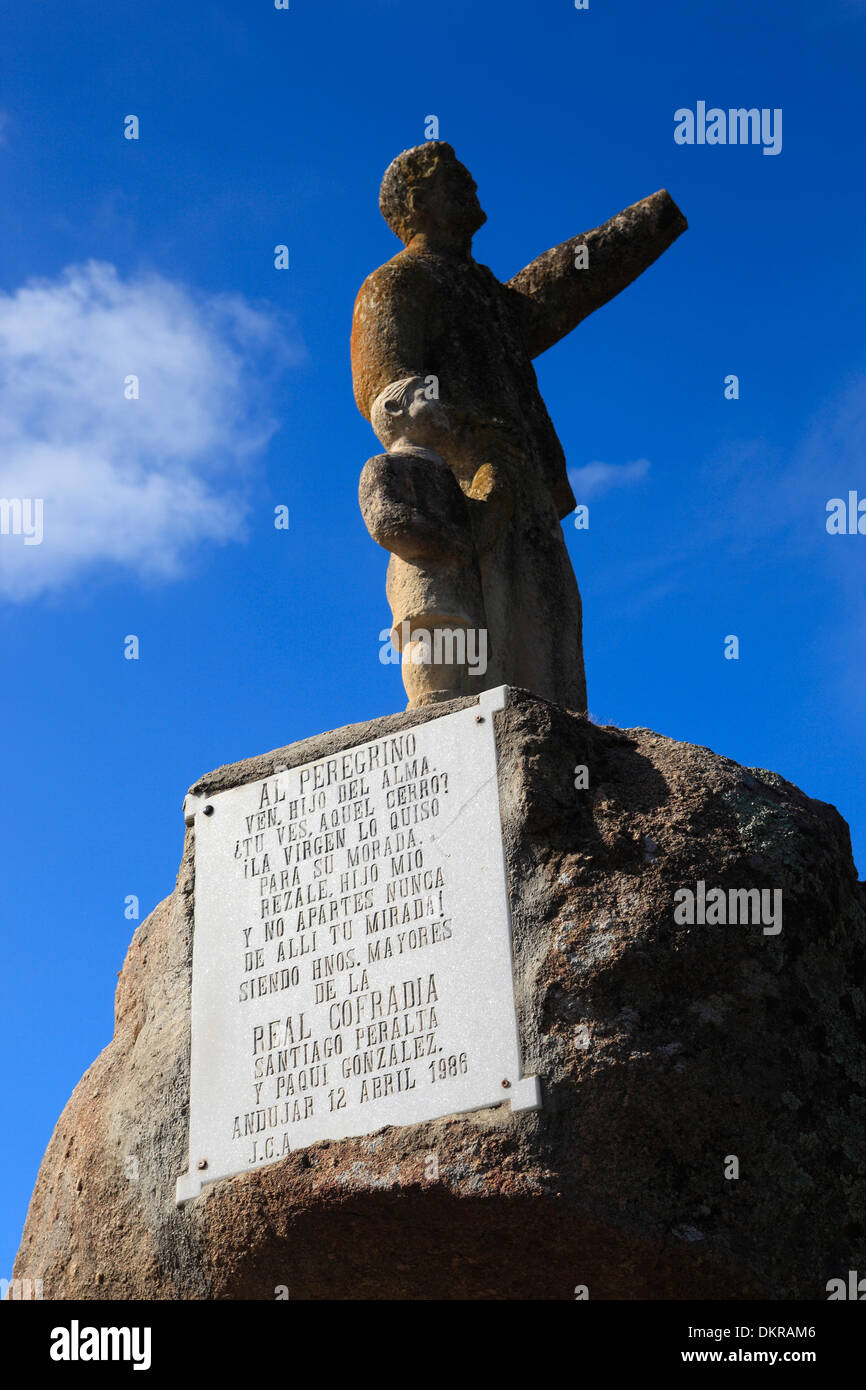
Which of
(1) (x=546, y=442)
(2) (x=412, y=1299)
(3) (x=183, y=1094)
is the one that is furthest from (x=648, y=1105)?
(1) (x=546, y=442)

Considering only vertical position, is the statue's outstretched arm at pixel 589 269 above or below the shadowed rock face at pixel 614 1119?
above

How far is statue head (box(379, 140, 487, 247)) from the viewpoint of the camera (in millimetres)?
7688

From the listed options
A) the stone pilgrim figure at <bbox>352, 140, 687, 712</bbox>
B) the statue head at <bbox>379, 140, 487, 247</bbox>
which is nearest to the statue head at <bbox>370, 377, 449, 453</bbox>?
the stone pilgrim figure at <bbox>352, 140, 687, 712</bbox>

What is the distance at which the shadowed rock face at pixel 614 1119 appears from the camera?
457cm

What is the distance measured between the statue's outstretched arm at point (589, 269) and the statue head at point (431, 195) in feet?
1.50

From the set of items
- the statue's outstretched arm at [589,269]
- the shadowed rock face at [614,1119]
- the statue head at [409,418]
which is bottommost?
the shadowed rock face at [614,1119]

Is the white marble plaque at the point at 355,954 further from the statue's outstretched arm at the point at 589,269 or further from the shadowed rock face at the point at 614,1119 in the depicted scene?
the statue's outstretched arm at the point at 589,269

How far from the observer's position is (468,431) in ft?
23.2

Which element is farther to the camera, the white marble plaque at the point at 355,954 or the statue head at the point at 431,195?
the statue head at the point at 431,195

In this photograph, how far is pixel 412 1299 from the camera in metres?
4.95

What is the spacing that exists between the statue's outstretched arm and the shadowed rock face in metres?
3.20

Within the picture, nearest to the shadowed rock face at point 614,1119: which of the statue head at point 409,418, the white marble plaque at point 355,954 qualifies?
the white marble plaque at point 355,954
